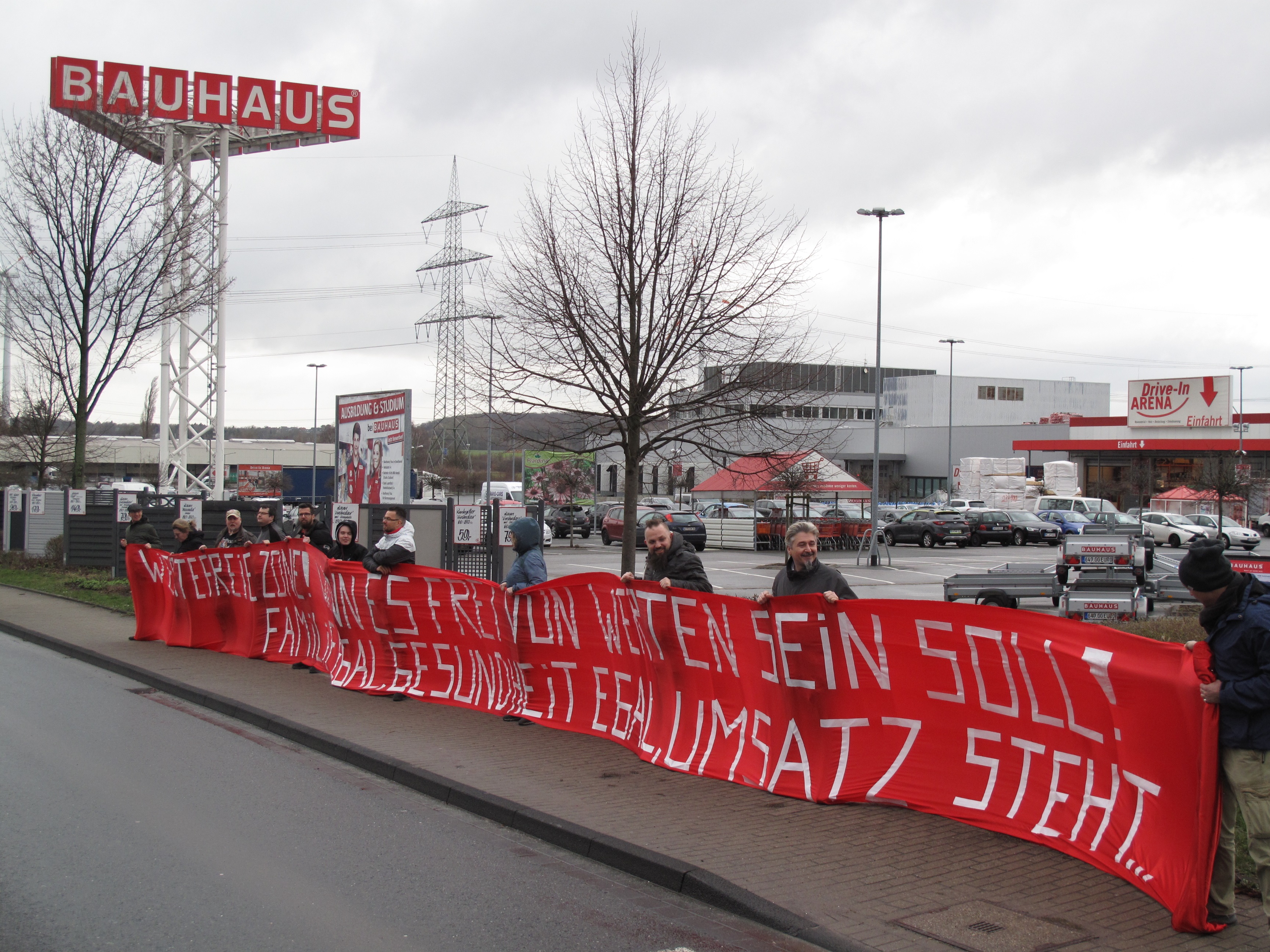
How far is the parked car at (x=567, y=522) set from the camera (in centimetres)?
4688

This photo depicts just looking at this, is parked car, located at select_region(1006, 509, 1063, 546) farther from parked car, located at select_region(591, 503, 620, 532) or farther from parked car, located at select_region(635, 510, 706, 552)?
parked car, located at select_region(591, 503, 620, 532)

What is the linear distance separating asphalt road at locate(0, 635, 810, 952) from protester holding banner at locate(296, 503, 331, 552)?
165 inches

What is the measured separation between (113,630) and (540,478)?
1771 inches

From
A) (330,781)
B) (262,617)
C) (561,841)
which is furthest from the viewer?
(262,617)

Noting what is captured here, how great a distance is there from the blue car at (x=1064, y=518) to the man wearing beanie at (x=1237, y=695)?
43.0 metres

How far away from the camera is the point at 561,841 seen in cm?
609

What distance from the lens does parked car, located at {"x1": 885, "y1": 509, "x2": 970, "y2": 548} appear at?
42750mm

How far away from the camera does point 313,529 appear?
12.4 metres

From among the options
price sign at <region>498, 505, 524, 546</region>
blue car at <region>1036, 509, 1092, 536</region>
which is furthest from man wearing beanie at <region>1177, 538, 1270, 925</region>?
blue car at <region>1036, 509, 1092, 536</region>

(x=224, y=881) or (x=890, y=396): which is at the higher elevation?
(x=890, y=396)

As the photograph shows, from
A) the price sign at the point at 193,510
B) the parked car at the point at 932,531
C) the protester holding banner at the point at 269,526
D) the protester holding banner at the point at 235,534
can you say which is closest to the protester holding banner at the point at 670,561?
the protester holding banner at the point at 269,526

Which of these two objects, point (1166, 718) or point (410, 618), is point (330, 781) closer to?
point (410, 618)

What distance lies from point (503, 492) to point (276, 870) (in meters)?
43.9

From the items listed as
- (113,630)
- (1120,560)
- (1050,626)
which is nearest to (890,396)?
(1120,560)
